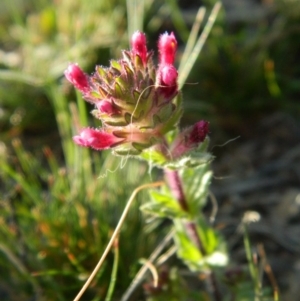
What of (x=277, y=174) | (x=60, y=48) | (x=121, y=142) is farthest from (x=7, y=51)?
(x=121, y=142)

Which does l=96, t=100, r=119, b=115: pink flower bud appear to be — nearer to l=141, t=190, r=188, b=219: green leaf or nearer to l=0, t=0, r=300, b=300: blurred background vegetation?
l=0, t=0, r=300, b=300: blurred background vegetation

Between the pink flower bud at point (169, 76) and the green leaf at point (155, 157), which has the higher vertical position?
the pink flower bud at point (169, 76)

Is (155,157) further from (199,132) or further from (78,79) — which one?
(78,79)

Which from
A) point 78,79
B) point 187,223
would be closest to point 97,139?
point 78,79

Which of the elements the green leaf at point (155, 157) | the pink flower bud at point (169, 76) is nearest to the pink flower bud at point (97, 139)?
the green leaf at point (155, 157)

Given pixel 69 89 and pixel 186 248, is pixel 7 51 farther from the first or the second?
A: pixel 186 248

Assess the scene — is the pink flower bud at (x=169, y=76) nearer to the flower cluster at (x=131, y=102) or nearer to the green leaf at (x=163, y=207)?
the flower cluster at (x=131, y=102)
